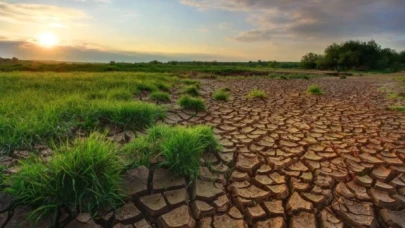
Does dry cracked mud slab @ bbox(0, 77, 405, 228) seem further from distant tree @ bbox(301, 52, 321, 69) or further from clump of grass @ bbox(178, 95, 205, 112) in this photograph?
distant tree @ bbox(301, 52, 321, 69)

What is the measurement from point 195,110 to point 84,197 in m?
3.49

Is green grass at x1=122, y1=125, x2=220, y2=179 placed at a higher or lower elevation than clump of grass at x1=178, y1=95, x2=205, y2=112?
lower

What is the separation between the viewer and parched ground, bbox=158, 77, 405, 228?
7.30 ft

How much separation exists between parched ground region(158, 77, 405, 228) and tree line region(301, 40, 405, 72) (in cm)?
3692

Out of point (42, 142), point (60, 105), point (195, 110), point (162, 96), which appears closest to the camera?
point (42, 142)

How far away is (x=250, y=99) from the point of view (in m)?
7.04

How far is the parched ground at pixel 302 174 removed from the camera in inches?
87.7

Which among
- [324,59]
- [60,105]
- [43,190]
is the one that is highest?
[324,59]

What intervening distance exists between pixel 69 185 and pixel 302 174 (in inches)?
90.1

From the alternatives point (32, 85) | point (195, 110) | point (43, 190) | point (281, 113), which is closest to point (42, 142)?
point (43, 190)

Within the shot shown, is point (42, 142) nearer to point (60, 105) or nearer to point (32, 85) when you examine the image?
point (60, 105)

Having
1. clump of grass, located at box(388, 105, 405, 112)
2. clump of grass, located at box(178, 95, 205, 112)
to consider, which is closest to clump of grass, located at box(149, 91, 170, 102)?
clump of grass, located at box(178, 95, 205, 112)

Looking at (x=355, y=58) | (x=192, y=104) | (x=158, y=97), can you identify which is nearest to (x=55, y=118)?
(x=192, y=104)

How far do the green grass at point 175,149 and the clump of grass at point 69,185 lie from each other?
489mm
